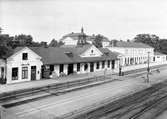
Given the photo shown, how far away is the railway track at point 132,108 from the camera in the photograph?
15.2 metres

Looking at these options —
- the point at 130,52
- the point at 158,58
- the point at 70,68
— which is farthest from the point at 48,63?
the point at 158,58

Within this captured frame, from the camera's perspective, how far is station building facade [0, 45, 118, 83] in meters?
27.1

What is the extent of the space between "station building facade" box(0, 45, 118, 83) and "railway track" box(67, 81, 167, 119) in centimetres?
1539

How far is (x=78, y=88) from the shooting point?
24.5 meters

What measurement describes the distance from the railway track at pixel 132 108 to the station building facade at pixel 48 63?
1539cm

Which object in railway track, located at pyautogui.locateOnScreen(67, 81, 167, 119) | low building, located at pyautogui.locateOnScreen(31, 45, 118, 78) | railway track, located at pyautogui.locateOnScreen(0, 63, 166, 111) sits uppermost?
low building, located at pyautogui.locateOnScreen(31, 45, 118, 78)

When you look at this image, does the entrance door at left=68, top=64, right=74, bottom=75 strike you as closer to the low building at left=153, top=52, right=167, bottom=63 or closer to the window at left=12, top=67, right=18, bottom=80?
the window at left=12, top=67, right=18, bottom=80

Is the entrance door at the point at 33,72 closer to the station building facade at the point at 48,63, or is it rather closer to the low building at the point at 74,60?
the station building facade at the point at 48,63

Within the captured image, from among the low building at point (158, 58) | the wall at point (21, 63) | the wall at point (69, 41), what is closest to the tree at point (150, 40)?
the low building at point (158, 58)

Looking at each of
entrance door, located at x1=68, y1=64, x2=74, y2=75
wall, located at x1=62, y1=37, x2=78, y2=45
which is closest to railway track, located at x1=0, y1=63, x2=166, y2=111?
entrance door, located at x1=68, y1=64, x2=74, y2=75

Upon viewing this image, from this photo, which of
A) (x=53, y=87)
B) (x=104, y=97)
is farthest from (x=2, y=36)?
(x=104, y=97)

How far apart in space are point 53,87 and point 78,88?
11.3 ft

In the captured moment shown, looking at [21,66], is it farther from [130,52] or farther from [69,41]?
[69,41]

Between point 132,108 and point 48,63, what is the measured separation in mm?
17639
